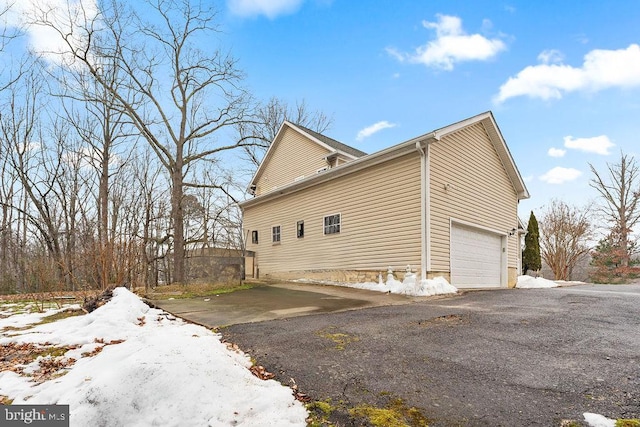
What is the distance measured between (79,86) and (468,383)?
60.0ft

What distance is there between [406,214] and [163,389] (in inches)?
289

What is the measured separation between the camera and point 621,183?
24.6m

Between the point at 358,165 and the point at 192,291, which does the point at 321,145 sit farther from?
the point at 192,291

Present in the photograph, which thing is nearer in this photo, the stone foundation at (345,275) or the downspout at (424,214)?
the downspout at (424,214)

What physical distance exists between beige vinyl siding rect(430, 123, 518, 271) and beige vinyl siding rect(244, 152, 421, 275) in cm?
62

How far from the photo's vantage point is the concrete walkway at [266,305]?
5.63 m

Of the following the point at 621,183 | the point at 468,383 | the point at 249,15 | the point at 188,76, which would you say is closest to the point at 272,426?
the point at 468,383

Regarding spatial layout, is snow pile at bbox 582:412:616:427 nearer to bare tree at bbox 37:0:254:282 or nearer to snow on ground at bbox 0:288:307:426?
snow on ground at bbox 0:288:307:426

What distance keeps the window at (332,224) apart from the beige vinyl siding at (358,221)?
0.15 m

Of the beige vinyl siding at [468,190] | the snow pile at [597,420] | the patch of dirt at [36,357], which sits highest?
the beige vinyl siding at [468,190]

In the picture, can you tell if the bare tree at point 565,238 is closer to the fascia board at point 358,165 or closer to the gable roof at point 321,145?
the gable roof at point 321,145

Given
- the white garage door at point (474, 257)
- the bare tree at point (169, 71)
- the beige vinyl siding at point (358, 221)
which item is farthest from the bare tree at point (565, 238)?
the bare tree at point (169, 71)

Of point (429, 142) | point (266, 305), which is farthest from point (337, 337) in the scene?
point (429, 142)

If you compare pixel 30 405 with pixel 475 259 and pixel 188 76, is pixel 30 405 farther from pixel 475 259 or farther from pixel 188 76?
pixel 188 76
